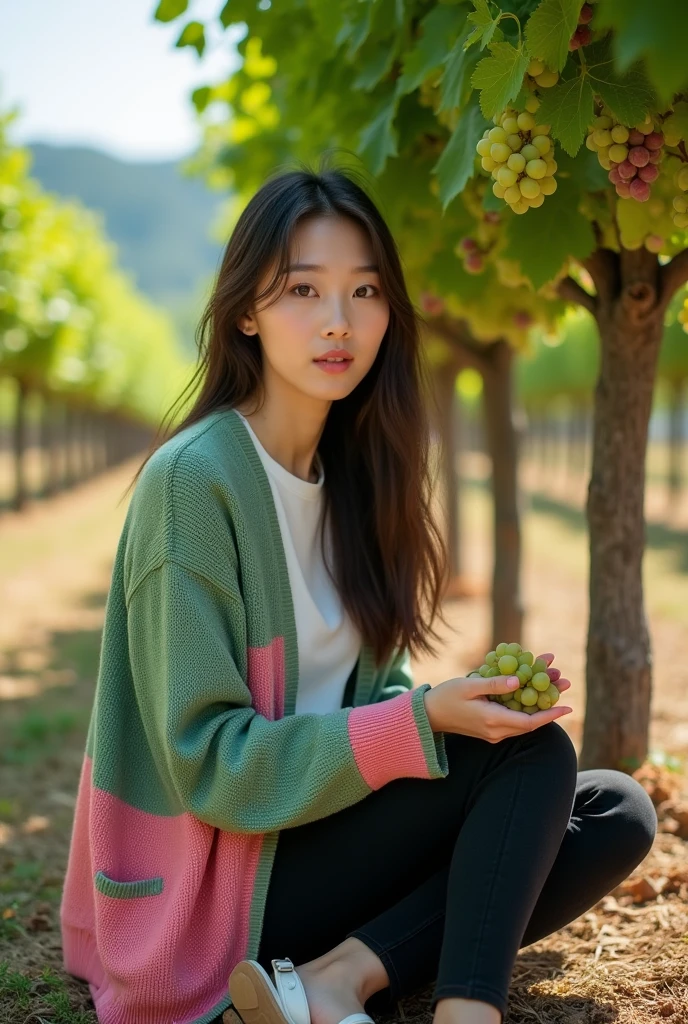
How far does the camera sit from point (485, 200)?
100 inches

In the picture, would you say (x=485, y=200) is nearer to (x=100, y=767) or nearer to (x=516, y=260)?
(x=516, y=260)

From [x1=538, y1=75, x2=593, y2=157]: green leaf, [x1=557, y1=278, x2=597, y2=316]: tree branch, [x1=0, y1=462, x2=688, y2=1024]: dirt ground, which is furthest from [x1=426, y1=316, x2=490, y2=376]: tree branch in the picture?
[x1=538, y1=75, x2=593, y2=157]: green leaf

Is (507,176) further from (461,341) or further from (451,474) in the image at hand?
(451,474)

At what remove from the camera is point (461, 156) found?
2400 millimetres

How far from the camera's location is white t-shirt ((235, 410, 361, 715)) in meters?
2.51

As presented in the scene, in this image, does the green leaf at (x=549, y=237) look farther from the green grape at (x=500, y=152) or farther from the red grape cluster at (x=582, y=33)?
the red grape cluster at (x=582, y=33)

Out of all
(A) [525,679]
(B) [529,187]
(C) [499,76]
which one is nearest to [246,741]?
(A) [525,679]

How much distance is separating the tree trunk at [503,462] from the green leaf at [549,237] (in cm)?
380

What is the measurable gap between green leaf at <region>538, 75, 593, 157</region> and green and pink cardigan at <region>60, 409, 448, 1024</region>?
98 cm

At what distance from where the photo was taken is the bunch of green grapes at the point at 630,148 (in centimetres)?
205

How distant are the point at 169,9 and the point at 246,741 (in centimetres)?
208

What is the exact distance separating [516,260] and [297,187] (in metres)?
0.66

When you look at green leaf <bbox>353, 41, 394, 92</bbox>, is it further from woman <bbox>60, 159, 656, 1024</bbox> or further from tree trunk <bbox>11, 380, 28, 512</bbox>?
tree trunk <bbox>11, 380, 28, 512</bbox>

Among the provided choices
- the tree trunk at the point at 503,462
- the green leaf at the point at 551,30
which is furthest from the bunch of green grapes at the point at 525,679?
the tree trunk at the point at 503,462
